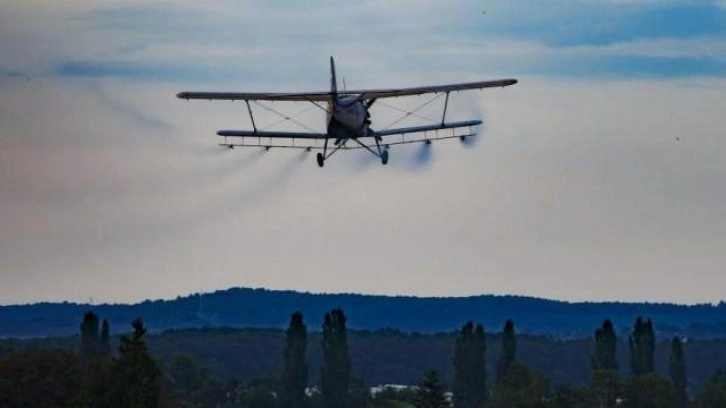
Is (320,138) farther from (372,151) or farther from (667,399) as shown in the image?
(667,399)

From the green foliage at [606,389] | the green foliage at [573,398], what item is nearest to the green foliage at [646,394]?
the green foliage at [606,389]

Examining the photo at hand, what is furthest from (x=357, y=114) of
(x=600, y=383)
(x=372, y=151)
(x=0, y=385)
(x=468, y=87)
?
(x=600, y=383)

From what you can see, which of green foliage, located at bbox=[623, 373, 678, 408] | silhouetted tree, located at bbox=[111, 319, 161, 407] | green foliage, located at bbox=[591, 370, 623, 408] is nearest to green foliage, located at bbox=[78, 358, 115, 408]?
silhouetted tree, located at bbox=[111, 319, 161, 407]

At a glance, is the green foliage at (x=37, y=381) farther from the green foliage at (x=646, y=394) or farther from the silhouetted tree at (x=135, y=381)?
the green foliage at (x=646, y=394)

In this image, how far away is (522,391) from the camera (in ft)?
636

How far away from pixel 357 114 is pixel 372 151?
6.97ft

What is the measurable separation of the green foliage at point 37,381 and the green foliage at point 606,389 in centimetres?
5983

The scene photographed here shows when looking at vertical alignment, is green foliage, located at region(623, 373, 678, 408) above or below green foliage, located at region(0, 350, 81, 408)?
above

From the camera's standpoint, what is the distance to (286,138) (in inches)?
5792

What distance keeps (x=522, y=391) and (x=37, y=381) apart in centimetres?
5822

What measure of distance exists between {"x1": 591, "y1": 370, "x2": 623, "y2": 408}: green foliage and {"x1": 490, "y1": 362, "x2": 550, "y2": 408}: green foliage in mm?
3672

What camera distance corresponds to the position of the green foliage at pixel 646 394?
195 m

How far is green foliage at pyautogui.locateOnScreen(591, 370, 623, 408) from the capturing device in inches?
7712

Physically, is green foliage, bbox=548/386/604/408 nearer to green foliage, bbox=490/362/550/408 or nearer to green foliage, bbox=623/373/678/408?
green foliage, bbox=490/362/550/408
